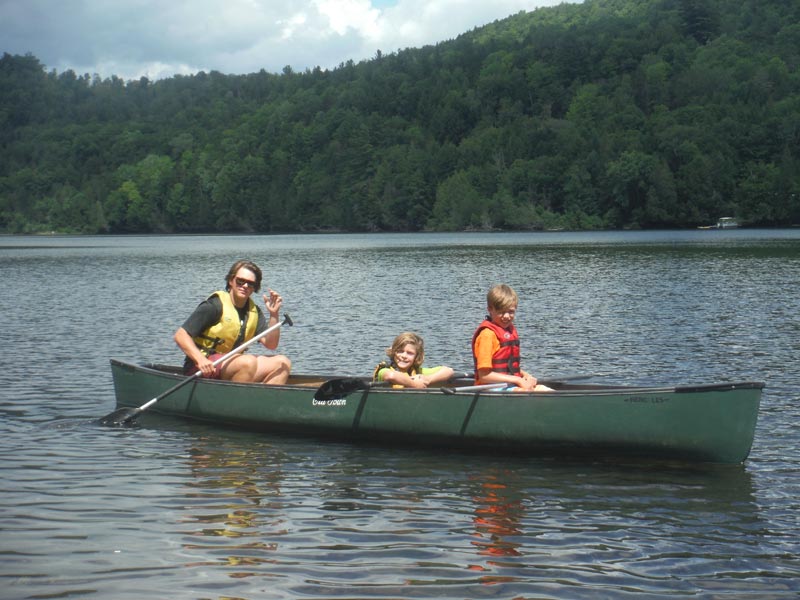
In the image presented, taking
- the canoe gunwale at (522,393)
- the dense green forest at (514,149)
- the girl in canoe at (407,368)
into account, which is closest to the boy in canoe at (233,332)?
the canoe gunwale at (522,393)

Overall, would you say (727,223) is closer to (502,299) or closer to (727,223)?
(727,223)

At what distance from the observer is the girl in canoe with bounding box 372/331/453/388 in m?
10.8

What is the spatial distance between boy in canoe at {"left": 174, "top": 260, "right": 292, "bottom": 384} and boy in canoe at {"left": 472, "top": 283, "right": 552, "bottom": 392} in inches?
91.4

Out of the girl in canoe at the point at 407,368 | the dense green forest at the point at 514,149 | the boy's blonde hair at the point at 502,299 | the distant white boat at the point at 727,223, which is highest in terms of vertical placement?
the dense green forest at the point at 514,149

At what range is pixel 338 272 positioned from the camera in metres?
47.5

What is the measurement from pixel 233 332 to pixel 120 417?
1.72 m

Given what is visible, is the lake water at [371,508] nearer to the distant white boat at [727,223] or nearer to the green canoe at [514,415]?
the green canoe at [514,415]

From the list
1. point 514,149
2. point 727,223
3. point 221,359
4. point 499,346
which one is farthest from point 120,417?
point 514,149

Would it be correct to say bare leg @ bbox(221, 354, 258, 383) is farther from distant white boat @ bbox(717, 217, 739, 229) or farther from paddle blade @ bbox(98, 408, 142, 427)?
distant white boat @ bbox(717, 217, 739, 229)

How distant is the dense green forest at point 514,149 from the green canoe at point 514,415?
117 meters

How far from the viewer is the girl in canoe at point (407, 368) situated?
10.8 meters

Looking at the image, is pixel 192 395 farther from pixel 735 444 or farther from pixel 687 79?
pixel 687 79

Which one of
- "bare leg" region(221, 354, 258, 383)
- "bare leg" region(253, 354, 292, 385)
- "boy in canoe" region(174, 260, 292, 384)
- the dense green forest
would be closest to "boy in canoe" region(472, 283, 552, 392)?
"boy in canoe" region(174, 260, 292, 384)

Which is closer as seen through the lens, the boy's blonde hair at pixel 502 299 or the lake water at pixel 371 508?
the lake water at pixel 371 508
